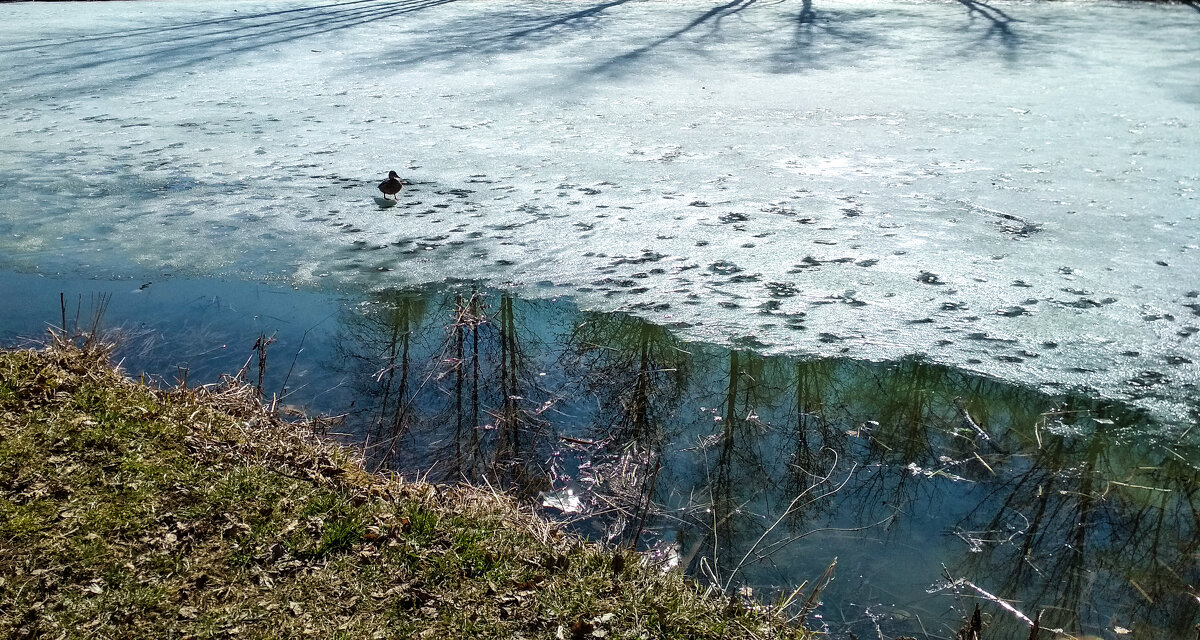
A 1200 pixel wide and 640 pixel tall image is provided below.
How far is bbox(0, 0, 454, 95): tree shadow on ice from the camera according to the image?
28.6ft

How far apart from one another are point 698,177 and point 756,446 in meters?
2.69

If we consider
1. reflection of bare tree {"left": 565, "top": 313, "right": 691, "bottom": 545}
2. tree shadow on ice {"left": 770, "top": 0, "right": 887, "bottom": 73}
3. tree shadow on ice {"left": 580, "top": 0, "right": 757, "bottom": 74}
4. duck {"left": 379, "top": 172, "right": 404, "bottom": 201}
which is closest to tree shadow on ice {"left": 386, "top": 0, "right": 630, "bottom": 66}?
tree shadow on ice {"left": 580, "top": 0, "right": 757, "bottom": 74}

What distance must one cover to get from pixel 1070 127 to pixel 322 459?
5498 mm

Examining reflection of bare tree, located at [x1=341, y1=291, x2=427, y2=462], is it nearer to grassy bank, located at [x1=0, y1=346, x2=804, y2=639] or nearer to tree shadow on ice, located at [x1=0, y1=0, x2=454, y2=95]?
grassy bank, located at [x1=0, y1=346, x2=804, y2=639]

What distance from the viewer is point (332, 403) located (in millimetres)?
3574

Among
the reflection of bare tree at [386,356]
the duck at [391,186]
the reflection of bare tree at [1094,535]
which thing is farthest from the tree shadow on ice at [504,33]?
the reflection of bare tree at [1094,535]

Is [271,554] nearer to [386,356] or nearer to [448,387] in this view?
[448,387]

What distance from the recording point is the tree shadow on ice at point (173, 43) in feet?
28.6

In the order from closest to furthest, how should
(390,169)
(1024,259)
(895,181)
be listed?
(1024,259) → (895,181) → (390,169)

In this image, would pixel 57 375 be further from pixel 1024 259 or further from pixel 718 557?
pixel 1024 259

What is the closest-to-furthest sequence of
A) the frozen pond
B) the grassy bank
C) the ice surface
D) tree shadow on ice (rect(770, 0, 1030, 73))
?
the grassy bank → the frozen pond → the ice surface → tree shadow on ice (rect(770, 0, 1030, 73))

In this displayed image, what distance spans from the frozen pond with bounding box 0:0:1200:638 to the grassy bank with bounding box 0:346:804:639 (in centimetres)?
54

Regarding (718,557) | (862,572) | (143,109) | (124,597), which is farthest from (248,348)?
(143,109)

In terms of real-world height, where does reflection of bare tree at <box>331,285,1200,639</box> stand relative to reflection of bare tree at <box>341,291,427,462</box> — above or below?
below
